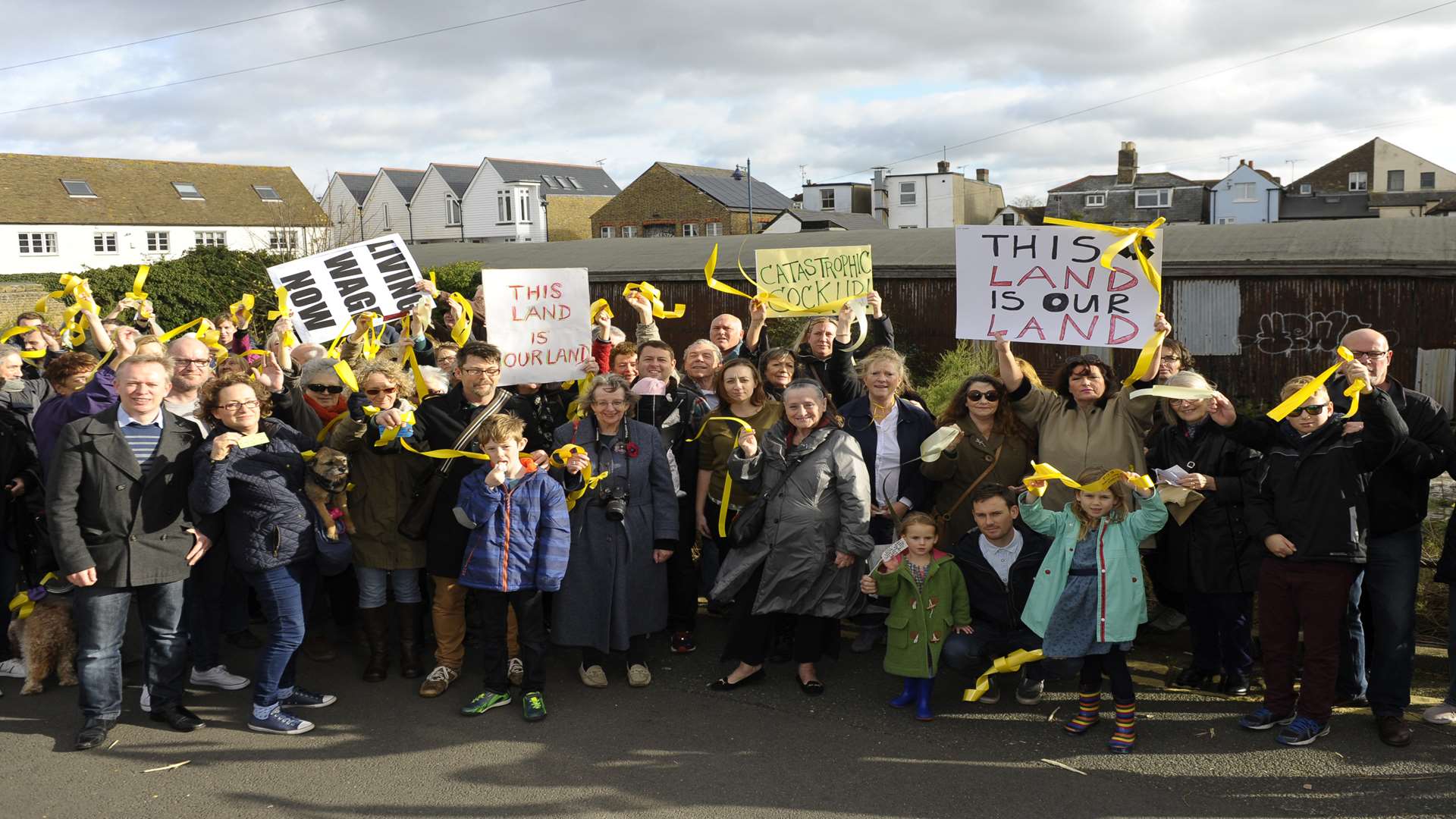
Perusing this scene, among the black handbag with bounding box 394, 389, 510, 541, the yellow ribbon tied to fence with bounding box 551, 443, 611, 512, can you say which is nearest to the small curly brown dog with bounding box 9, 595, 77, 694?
the black handbag with bounding box 394, 389, 510, 541

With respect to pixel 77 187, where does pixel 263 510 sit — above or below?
below

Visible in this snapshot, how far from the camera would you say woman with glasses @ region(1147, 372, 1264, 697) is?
513cm

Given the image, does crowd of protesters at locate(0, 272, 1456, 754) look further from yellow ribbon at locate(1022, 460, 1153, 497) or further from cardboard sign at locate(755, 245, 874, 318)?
cardboard sign at locate(755, 245, 874, 318)

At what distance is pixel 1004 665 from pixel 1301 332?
45.4 feet

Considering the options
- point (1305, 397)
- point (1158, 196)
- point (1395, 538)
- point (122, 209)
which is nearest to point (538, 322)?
point (1305, 397)

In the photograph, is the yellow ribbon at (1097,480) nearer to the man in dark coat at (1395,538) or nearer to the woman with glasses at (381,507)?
the man in dark coat at (1395,538)

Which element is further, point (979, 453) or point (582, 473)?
point (979, 453)

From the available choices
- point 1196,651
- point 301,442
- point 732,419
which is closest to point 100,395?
point 301,442

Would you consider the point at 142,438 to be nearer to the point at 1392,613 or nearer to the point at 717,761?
the point at 717,761

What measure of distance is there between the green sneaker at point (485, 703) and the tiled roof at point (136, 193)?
142 ft

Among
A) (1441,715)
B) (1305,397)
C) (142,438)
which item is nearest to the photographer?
(1305,397)

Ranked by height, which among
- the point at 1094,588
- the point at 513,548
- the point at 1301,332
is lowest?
the point at 1094,588

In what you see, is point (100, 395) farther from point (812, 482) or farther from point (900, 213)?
point (900, 213)

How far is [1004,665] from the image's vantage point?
5.28 metres
